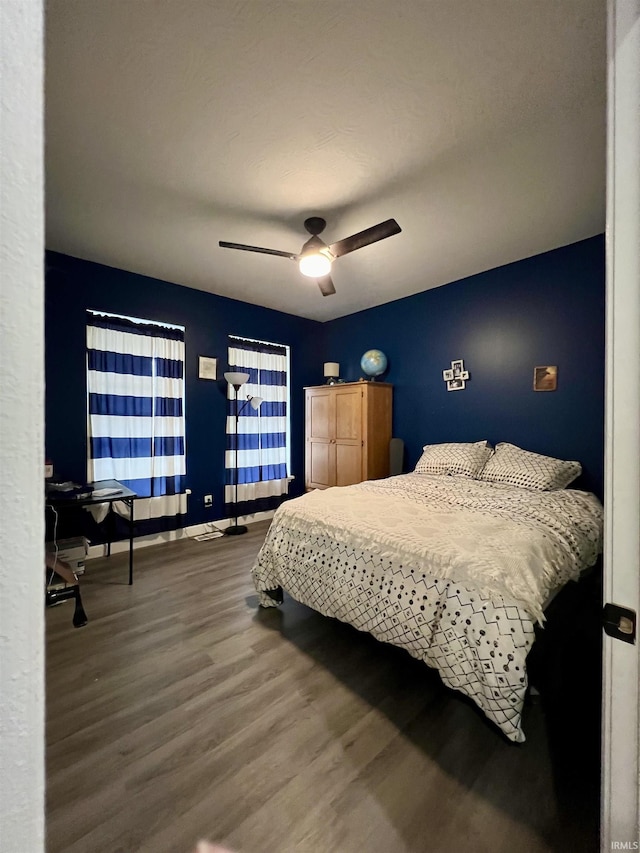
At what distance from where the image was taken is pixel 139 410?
3451 mm

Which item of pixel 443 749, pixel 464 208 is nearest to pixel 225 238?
pixel 464 208

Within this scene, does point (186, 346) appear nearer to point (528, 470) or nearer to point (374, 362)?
point (374, 362)

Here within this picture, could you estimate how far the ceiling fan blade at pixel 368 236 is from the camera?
6.54ft

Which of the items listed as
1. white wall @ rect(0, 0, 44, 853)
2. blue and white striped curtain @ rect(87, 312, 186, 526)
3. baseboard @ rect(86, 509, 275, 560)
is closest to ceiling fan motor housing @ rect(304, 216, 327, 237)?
blue and white striped curtain @ rect(87, 312, 186, 526)

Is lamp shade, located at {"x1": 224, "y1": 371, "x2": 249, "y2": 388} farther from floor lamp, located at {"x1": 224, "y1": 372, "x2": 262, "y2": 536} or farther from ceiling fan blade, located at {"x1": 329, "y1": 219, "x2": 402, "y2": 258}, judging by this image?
ceiling fan blade, located at {"x1": 329, "y1": 219, "x2": 402, "y2": 258}

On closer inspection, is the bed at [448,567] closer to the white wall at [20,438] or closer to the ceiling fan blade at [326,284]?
the white wall at [20,438]

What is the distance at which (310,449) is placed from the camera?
4.52m

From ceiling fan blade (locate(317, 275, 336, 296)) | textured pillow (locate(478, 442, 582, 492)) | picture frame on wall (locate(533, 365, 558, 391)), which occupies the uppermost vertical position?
ceiling fan blade (locate(317, 275, 336, 296))

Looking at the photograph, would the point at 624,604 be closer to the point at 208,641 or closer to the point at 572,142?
the point at 208,641

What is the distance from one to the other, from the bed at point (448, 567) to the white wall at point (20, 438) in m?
1.38

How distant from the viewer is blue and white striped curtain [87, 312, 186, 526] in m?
3.22

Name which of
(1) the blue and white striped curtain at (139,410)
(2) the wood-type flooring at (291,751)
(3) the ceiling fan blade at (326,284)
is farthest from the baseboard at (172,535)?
(3) the ceiling fan blade at (326,284)

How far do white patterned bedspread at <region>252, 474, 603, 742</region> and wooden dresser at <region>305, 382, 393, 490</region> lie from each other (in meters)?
1.43

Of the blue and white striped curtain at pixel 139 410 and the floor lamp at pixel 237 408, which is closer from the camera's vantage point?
the blue and white striped curtain at pixel 139 410
